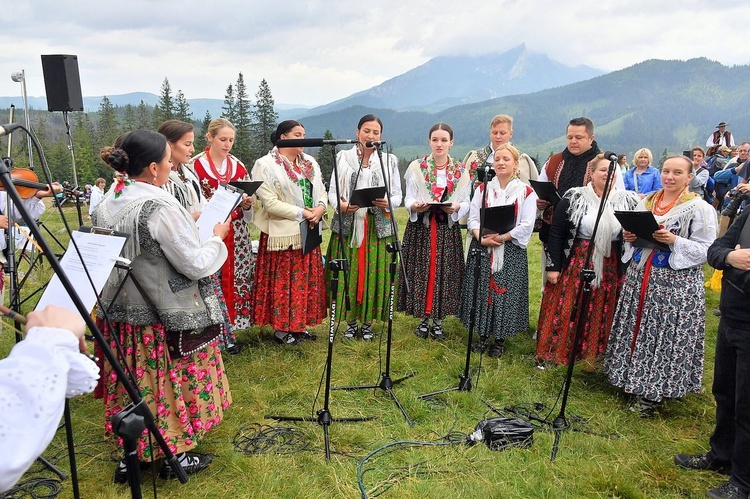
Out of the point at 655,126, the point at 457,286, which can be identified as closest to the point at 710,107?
the point at 655,126

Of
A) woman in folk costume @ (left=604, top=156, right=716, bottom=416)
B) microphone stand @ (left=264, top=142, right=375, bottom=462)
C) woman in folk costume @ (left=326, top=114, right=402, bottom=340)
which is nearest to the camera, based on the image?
microphone stand @ (left=264, top=142, right=375, bottom=462)

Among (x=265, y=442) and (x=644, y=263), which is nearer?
(x=265, y=442)

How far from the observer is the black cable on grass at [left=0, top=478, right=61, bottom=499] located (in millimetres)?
2557

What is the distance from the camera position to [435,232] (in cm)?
465

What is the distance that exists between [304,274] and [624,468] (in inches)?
115

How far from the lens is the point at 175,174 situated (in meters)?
3.54

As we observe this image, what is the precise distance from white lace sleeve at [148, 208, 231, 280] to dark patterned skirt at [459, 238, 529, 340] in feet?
8.21

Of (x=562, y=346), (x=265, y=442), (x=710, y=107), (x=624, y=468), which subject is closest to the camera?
(x=624, y=468)

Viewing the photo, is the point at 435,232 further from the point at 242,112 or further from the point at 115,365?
the point at 242,112

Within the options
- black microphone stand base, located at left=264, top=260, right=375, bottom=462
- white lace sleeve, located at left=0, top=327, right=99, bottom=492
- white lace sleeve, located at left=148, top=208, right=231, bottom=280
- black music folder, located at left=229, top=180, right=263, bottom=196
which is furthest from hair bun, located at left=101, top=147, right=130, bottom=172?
black music folder, located at left=229, top=180, right=263, bottom=196

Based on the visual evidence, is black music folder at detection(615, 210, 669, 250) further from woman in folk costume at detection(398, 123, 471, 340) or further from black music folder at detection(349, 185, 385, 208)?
black music folder at detection(349, 185, 385, 208)

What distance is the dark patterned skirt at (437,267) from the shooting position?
4.66m

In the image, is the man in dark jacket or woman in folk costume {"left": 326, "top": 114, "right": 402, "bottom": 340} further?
woman in folk costume {"left": 326, "top": 114, "right": 402, "bottom": 340}

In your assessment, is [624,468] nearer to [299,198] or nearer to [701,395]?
[701,395]
